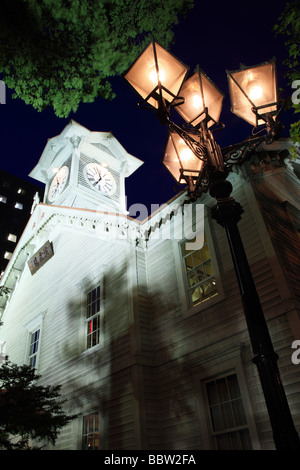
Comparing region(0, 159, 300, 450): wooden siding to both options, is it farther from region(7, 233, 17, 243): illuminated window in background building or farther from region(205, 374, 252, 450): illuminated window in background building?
region(7, 233, 17, 243): illuminated window in background building

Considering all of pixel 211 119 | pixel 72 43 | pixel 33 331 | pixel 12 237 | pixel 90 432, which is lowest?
pixel 90 432

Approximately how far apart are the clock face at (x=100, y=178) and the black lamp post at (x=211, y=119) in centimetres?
1515

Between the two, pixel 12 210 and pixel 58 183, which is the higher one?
pixel 12 210

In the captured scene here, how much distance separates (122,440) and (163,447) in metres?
1.12

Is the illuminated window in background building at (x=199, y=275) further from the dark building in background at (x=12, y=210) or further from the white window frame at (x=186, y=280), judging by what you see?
the dark building in background at (x=12, y=210)

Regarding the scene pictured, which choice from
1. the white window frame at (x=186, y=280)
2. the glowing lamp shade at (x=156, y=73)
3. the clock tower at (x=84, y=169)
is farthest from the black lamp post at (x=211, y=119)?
the clock tower at (x=84, y=169)

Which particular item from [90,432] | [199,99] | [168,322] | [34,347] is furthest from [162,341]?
[34,347]

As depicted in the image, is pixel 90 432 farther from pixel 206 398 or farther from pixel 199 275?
pixel 199 275

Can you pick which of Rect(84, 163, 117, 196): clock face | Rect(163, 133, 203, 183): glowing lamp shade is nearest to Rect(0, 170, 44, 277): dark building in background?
Rect(84, 163, 117, 196): clock face

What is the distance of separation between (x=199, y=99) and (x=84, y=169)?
15.7 metres

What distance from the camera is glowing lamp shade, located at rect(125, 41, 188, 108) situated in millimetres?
4848

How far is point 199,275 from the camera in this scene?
391 inches

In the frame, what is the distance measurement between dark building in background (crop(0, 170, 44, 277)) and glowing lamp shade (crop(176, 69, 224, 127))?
7037cm

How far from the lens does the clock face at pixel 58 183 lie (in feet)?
66.6
